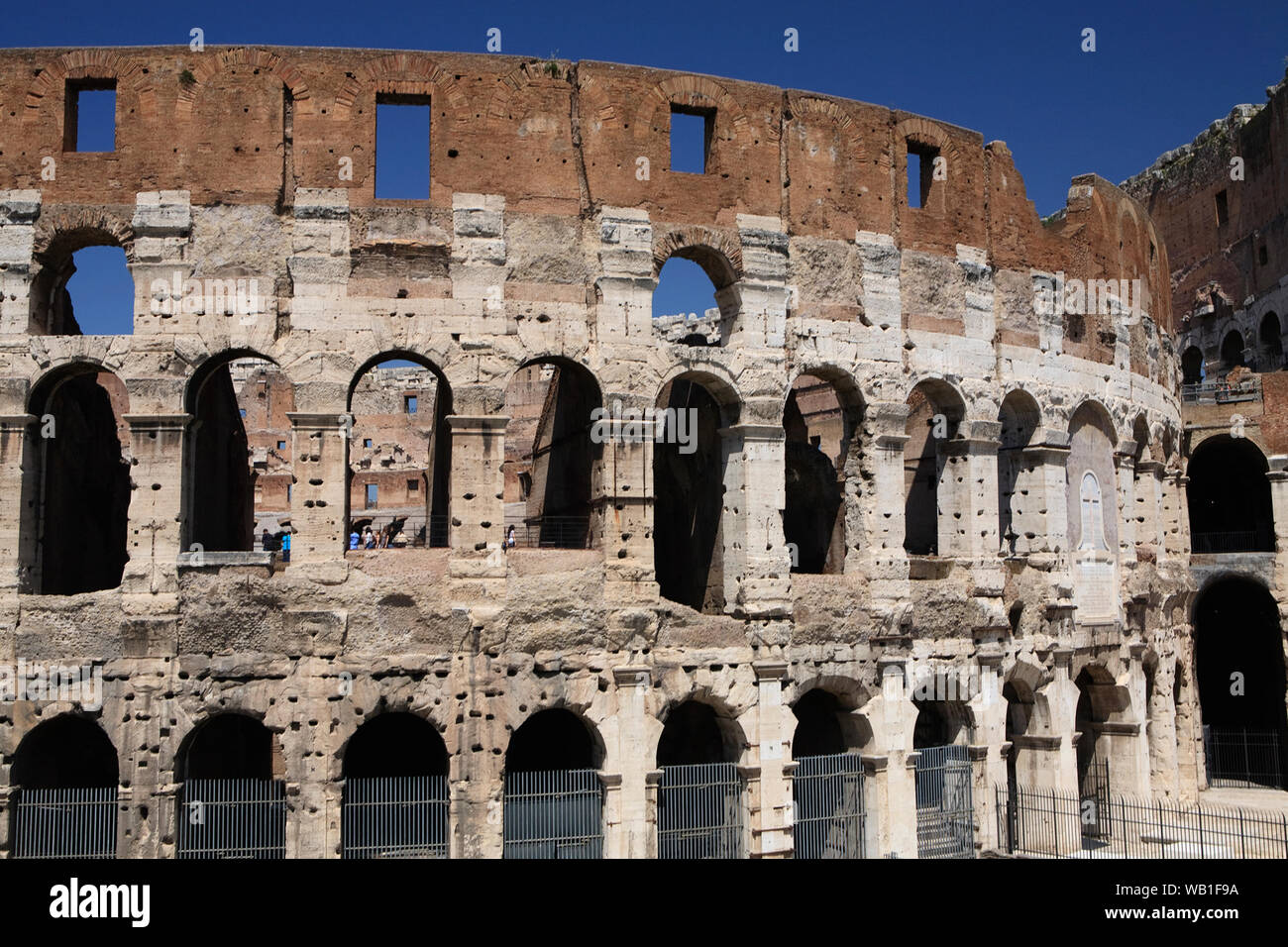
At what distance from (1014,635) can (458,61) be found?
38.5ft

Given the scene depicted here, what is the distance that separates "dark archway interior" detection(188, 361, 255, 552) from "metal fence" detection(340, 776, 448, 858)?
15.7 ft

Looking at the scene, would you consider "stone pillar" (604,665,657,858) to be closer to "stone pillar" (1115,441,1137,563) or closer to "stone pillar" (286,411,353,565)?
"stone pillar" (286,411,353,565)

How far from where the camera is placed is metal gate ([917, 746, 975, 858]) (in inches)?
681

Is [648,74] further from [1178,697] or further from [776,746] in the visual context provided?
[1178,697]

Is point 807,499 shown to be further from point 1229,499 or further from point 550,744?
point 1229,499

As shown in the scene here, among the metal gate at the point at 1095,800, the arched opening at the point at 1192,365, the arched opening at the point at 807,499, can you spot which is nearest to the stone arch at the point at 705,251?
the arched opening at the point at 807,499

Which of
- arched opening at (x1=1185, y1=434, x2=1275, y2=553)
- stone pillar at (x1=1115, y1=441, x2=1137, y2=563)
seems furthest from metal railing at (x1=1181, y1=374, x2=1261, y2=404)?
stone pillar at (x1=1115, y1=441, x2=1137, y2=563)

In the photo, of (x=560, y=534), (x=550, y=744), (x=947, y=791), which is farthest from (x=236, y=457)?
(x=947, y=791)

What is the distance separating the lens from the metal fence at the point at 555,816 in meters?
14.9

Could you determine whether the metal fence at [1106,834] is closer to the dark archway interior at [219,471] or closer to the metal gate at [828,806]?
the metal gate at [828,806]

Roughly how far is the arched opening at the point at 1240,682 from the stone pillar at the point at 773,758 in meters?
13.1

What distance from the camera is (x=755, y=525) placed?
53.6 ft

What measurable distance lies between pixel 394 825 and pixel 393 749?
9.81ft

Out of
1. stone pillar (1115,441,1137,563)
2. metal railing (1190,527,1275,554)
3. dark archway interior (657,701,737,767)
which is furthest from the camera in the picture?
metal railing (1190,527,1275,554)
